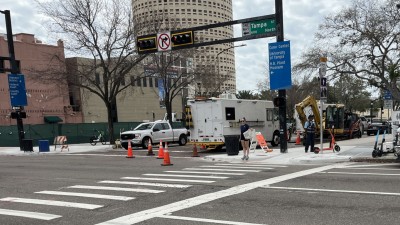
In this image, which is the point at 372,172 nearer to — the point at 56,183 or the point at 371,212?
the point at 371,212

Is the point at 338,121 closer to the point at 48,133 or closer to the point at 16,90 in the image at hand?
the point at 16,90

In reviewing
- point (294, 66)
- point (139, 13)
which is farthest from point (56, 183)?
point (294, 66)

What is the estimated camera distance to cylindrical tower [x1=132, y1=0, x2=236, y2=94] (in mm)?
32500

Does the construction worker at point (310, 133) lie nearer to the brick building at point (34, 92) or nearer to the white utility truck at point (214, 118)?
the white utility truck at point (214, 118)

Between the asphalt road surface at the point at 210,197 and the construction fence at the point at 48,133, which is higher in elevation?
the construction fence at the point at 48,133

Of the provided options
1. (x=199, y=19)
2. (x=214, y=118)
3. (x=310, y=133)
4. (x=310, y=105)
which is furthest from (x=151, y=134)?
(x=199, y=19)

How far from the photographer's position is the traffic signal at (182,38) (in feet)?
68.4

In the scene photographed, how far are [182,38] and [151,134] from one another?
857 cm

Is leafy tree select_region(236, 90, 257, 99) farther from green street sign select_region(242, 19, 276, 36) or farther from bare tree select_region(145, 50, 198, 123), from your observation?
green street sign select_region(242, 19, 276, 36)

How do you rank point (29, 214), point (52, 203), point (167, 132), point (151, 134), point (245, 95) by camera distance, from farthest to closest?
point (245, 95), point (167, 132), point (151, 134), point (52, 203), point (29, 214)

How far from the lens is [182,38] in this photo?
829 inches

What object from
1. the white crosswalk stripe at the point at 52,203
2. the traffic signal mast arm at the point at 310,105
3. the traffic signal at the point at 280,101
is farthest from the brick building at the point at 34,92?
the white crosswalk stripe at the point at 52,203

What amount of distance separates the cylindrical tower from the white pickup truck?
7.43 metres

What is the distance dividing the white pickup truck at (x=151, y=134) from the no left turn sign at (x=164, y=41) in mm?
7547
